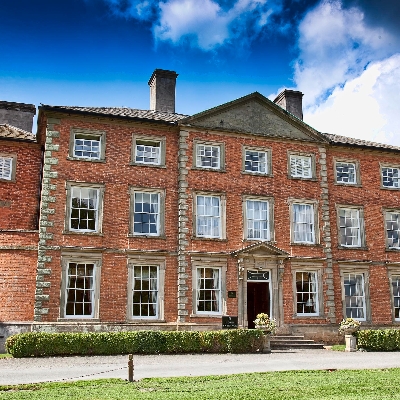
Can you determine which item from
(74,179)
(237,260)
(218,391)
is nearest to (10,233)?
(74,179)

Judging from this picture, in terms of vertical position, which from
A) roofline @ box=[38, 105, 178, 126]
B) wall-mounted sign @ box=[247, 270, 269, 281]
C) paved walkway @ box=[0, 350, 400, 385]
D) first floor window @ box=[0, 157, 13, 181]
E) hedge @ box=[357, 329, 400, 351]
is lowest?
paved walkway @ box=[0, 350, 400, 385]

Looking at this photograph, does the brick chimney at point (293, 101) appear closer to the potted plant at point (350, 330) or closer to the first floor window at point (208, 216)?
the first floor window at point (208, 216)

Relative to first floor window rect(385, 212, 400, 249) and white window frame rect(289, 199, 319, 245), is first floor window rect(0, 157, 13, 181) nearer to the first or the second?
white window frame rect(289, 199, 319, 245)

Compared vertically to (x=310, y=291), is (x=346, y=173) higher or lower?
higher

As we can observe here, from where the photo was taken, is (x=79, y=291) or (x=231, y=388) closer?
(x=231, y=388)

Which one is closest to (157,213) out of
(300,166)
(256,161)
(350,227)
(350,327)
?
(256,161)

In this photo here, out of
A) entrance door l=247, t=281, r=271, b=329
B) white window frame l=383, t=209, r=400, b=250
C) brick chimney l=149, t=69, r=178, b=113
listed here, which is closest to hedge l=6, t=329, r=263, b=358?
entrance door l=247, t=281, r=271, b=329

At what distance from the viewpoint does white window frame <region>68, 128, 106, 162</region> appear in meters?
23.6

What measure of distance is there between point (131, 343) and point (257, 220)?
944cm

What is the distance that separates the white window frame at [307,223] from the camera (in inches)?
1016

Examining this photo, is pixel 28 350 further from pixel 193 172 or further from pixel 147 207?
pixel 193 172

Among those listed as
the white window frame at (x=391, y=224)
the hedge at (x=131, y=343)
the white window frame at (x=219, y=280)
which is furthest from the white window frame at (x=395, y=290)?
the hedge at (x=131, y=343)

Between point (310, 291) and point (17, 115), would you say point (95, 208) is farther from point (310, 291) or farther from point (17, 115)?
point (310, 291)

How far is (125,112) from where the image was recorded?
25.7 meters
